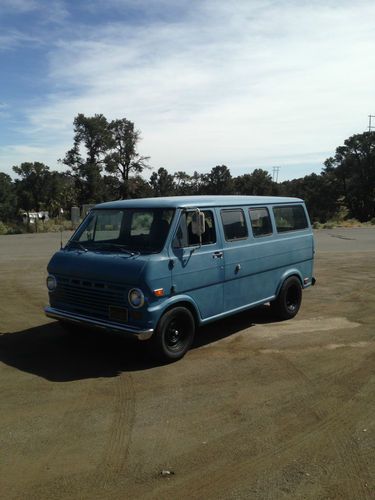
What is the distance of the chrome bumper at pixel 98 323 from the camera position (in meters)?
5.42

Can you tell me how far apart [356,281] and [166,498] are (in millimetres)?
9950

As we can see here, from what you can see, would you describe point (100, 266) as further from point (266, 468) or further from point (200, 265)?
point (266, 468)

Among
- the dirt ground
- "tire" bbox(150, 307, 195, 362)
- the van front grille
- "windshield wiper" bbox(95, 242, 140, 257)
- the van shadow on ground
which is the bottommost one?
the dirt ground

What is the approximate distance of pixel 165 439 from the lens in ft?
13.1

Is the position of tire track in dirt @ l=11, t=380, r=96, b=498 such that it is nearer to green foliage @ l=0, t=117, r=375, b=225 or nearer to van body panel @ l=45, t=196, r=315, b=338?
van body panel @ l=45, t=196, r=315, b=338

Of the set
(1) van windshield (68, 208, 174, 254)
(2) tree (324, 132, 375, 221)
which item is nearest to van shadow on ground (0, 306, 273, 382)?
(1) van windshield (68, 208, 174, 254)

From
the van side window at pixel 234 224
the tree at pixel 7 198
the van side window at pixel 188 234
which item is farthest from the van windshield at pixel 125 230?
the tree at pixel 7 198

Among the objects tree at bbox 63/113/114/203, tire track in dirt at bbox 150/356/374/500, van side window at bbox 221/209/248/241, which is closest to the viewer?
tire track in dirt at bbox 150/356/374/500

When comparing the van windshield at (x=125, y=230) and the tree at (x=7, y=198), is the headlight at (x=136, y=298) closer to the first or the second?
the van windshield at (x=125, y=230)

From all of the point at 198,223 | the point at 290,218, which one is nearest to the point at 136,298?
the point at 198,223

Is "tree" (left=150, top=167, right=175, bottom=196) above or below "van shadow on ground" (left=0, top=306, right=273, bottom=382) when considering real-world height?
above

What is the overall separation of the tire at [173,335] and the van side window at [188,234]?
0.85m

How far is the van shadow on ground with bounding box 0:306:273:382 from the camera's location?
5.66 m

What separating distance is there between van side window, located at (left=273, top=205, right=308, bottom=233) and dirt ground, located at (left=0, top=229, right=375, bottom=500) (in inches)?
66.2
